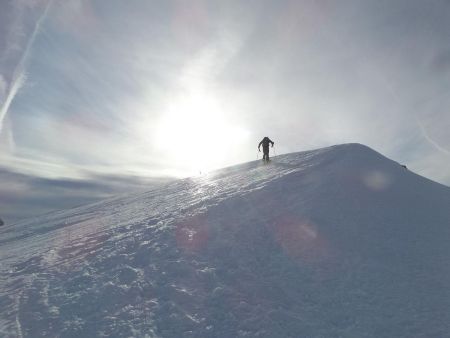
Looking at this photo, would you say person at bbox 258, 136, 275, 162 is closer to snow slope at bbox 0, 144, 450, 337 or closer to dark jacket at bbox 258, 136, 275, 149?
dark jacket at bbox 258, 136, 275, 149

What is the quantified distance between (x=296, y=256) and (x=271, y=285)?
163 centimetres

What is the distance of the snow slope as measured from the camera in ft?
24.6

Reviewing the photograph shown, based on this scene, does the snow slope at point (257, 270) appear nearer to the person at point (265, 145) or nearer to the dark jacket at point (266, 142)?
the person at point (265, 145)

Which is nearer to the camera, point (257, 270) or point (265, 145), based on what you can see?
point (257, 270)

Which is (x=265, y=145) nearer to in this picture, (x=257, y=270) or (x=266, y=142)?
(x=266, y=142)

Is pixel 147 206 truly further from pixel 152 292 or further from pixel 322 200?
pixel 152 292

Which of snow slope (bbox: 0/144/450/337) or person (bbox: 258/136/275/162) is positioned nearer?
snow slope (bbox: 0/144/450/337)

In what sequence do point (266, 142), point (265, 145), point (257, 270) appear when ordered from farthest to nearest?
point (266, 142) → point (265, 145) → point (257, 270)

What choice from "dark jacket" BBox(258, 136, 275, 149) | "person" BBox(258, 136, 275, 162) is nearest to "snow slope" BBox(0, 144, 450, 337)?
"person" BBox(258, 136, 275, 162)

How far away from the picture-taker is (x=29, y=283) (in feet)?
34.3

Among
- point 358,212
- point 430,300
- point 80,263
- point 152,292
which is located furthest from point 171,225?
point 430,300

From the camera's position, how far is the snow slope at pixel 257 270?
7.50 meters

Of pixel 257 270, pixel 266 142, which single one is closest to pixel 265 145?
pixel 266 142

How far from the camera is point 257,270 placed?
9.48m
